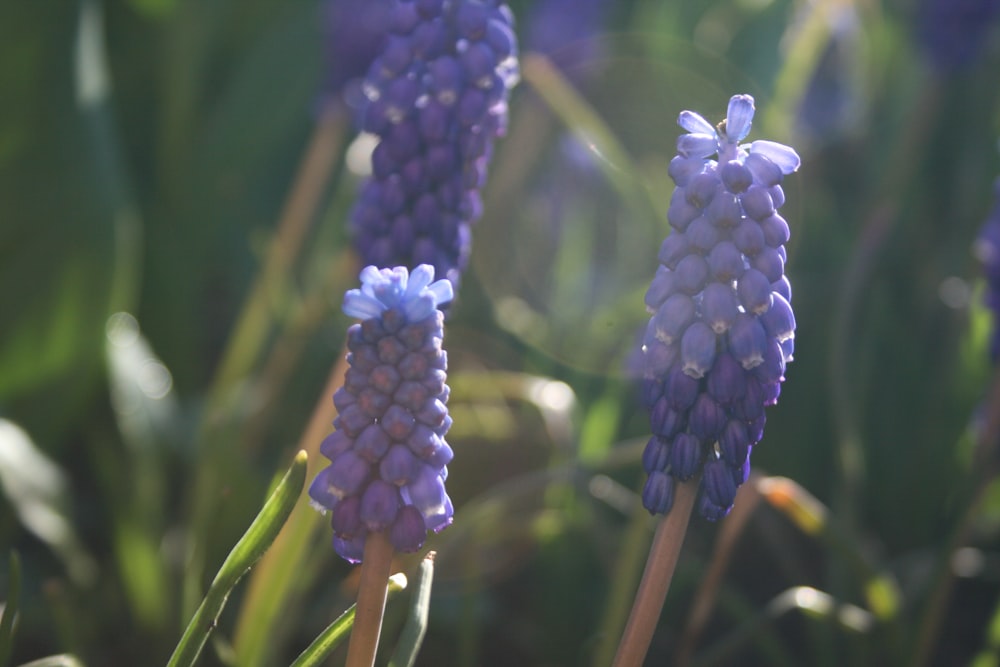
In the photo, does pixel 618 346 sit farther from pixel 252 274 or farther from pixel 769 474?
pixel 252 274

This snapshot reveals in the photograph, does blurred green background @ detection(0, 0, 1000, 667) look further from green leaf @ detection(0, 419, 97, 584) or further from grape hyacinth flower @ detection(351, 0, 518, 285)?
grape hyacinth flower @ detection(351, 0, 518, 285)

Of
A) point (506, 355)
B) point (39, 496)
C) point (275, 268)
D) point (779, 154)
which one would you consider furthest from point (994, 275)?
point (39, 496)

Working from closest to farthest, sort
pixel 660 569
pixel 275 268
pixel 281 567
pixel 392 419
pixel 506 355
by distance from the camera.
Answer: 1. pixel 392 419
2. pixel 660 569
3. pixel 281 567
4. pixel 275 268
5. pixel 506 355

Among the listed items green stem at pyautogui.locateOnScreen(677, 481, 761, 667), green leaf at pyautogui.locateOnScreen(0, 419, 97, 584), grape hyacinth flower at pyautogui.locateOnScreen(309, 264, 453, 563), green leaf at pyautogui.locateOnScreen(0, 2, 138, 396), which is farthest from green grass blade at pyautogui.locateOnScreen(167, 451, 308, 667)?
green leaf at pyautogui.locateOnScreen(0, 2, 138, 396)

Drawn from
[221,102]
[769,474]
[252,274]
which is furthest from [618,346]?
[221,102]

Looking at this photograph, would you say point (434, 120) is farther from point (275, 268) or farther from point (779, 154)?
point (275, 268)

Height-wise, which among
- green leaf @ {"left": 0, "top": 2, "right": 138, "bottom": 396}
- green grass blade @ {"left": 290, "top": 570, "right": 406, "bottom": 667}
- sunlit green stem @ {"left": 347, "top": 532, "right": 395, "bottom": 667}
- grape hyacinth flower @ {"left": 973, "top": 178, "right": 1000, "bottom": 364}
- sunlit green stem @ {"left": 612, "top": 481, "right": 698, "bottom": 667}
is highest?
grape hyacinth flower @ {"left": 973, "top": 178, "right": 1000, "bottom": 364}


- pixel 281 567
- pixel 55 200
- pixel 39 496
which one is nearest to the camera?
pixel 281 567
